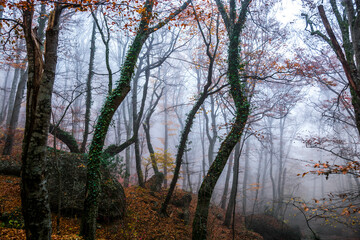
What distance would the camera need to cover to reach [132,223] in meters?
6.79

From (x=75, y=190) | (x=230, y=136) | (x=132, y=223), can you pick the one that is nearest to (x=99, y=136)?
(x=75, y=190)

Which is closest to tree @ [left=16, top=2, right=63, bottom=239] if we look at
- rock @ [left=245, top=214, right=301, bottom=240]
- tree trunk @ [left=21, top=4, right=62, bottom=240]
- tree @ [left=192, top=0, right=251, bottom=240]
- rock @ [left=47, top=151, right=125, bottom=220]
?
tree trunk @ [left=21, top=4, right=62, bottom=240]

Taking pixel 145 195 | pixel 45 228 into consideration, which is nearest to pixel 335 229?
pixel 145 195

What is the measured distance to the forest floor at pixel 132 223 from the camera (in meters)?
4.90

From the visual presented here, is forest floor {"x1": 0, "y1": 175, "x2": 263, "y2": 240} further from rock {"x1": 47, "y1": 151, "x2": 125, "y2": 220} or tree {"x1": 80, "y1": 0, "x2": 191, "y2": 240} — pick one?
tree {"x1": 80, "y1": 0, "x2": 191, "y2": 240}

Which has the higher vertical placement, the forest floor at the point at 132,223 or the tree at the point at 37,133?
the tree at the point at 37,133

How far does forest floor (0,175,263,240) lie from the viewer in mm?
4898

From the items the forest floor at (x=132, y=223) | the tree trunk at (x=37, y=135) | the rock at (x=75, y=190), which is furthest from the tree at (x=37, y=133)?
the rock at (x=75, y=190)

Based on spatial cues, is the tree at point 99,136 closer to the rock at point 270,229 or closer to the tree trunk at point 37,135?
the tree trunk at point 37,135

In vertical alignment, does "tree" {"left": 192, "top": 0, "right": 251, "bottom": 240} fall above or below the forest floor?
above

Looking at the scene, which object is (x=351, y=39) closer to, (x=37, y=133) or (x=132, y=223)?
(x=37, y=133)

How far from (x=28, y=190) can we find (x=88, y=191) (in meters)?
2.11

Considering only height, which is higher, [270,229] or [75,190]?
[75,190]

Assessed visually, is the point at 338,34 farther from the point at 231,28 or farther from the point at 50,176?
the point at 50,176
